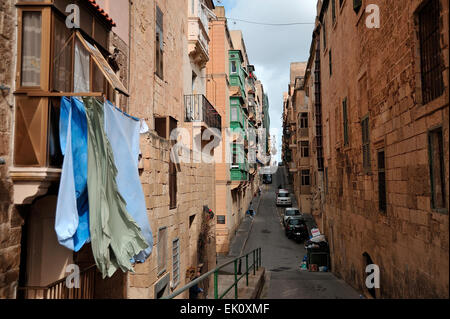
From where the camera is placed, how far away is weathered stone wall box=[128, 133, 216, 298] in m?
8.32

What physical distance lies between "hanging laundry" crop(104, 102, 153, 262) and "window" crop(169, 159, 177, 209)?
3566mm

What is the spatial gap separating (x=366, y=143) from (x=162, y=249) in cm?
687

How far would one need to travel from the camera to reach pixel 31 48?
17.0ft

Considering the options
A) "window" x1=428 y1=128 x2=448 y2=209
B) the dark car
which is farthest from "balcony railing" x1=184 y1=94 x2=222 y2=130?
the dark car

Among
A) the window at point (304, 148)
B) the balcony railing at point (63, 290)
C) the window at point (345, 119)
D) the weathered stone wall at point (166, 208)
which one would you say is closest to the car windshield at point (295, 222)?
the window at point (304, 148)

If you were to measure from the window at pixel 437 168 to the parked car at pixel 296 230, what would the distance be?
856 inches

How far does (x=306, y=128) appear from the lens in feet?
121

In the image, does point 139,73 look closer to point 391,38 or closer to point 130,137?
point 130,137

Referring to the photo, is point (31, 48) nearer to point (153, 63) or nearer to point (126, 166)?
point (126, 166)

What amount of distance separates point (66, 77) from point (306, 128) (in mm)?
33264

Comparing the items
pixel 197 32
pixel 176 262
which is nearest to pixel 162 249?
pixel 176 262

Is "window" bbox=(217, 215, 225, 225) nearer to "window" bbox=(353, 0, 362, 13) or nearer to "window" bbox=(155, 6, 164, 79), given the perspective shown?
"window" bbox=(155, 6, 164, 79)

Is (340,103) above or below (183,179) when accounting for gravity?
above
